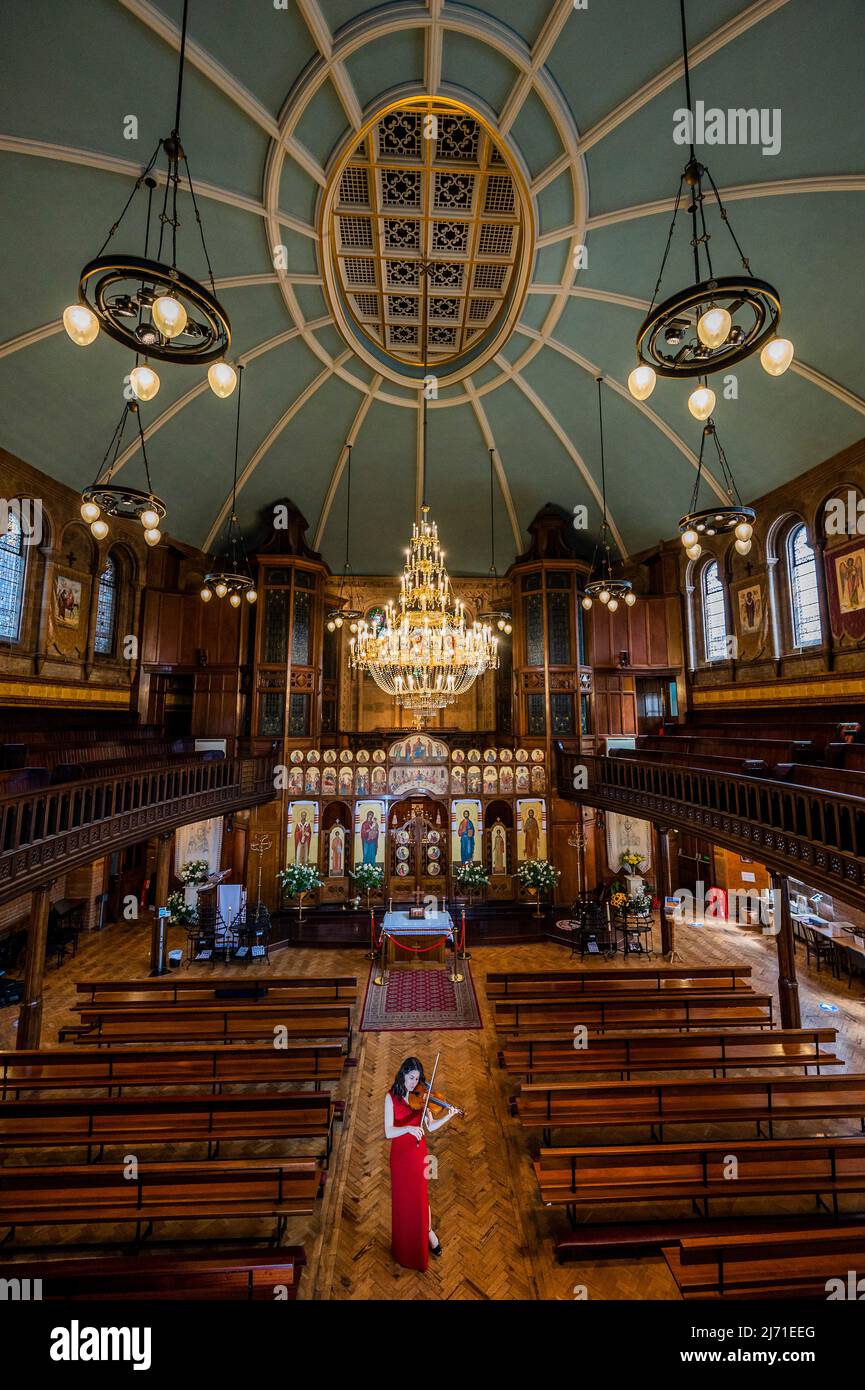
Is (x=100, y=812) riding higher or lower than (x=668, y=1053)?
higher

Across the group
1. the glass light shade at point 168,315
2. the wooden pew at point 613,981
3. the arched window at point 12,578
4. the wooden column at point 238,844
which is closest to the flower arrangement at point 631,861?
the wooden pew at point 613,981

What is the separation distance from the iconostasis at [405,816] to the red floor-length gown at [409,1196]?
34.5ft

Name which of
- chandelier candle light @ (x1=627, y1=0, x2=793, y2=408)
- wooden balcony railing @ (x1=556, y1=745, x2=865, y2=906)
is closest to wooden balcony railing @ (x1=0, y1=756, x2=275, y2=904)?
chandelier candle light @ (x1=627, y1=0, x2=793, y2=408)

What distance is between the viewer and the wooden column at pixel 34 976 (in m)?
8.18

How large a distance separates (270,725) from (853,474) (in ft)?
50.3

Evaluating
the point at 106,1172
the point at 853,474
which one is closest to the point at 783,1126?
the point at 106,1172

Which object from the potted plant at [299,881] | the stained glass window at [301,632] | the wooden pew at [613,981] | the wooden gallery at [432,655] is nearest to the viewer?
the wooden gallery at [432,655]

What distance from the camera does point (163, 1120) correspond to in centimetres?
602

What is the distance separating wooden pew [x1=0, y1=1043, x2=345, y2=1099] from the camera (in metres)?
6.73

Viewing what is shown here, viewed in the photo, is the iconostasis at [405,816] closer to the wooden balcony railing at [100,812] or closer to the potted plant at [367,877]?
the potted plant at [367,877]

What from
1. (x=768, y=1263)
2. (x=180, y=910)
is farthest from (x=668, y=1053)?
(x=180, y=910)

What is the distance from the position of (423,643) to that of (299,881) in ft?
28.5

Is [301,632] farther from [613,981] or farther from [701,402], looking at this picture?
[701,402]
